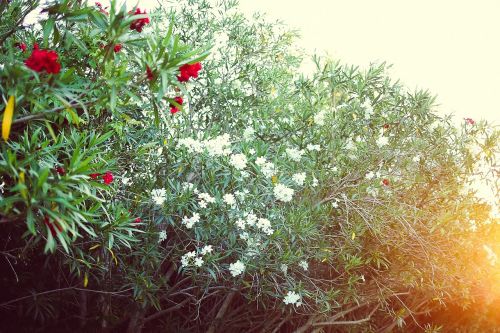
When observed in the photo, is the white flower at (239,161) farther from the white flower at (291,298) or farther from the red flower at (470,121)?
the red flower at (470,121)

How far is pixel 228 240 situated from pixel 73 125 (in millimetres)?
1785

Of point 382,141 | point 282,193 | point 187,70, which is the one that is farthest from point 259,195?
point 187,70

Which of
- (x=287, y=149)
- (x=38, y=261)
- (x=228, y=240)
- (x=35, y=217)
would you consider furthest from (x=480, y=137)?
(x=38, y=261)

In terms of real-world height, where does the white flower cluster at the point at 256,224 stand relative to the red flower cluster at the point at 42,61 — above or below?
below

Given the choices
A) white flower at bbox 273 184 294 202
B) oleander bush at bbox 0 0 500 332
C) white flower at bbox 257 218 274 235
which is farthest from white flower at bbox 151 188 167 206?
white flower at bbox 273 184 294 202

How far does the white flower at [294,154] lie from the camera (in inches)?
178

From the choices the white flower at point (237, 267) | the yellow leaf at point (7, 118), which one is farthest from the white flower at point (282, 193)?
the yellow leaf at point (7, 118)

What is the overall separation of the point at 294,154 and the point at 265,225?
802 mm

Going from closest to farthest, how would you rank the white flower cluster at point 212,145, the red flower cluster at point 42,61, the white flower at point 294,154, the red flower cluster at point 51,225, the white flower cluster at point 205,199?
the red flower cluster at point 42,61 < the red flower cluster at point 51,225 < the white flower cluster at point 205,199 < the white flower cluster at point 212,145 < the white flower at point 294,154

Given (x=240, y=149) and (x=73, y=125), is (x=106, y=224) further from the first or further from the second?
(x=240, y=149)

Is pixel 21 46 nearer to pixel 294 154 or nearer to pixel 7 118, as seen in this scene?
pixel 7 118

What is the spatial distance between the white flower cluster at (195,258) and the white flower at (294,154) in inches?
45.1

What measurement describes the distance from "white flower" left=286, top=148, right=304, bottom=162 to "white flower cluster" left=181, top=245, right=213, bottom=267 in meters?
1.15

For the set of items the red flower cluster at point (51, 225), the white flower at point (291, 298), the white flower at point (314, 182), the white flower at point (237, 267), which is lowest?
the white flower at point (291, 298)
